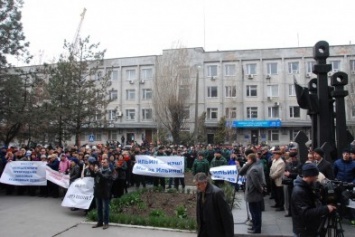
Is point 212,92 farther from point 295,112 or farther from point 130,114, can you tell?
point 130,114

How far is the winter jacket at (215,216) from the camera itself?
4.98 metres

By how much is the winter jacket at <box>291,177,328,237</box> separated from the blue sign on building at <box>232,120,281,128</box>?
42.1 m

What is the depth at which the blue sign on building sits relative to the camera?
4575 centimetres

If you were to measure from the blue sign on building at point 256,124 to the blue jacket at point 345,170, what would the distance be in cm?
3746

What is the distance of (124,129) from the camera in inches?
2047

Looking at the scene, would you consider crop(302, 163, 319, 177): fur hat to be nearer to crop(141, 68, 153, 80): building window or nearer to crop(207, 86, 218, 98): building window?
crop(207, 86, 218, 98): building window

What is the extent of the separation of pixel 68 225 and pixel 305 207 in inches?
274

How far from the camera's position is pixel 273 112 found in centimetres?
4731

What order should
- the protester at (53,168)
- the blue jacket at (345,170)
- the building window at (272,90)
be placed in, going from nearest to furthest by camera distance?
the blue jacket at (345,170) → the protester at (53,168) → the building window at (272,90)

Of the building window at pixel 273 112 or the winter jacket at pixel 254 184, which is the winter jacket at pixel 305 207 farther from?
the building window at pixel 273 112

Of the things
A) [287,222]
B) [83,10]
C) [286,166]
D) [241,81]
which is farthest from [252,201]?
[83,10]

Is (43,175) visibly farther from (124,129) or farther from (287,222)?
(124,129)

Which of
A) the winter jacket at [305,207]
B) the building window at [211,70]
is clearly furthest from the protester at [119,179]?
the building window at [211,70]

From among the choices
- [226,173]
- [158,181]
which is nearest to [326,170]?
[226,173]
